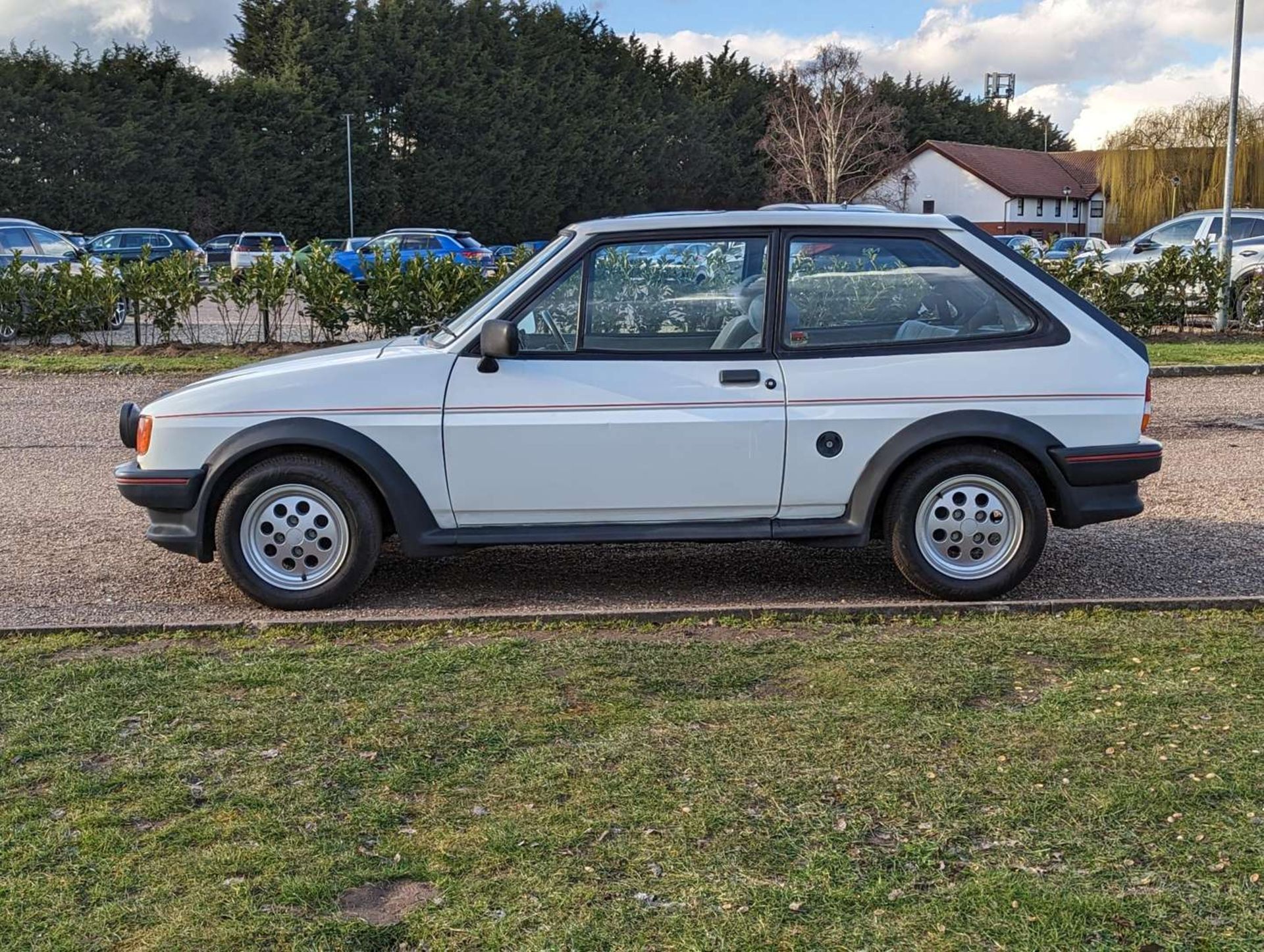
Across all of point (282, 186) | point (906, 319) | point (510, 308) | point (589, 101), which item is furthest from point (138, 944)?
point (589, 101)

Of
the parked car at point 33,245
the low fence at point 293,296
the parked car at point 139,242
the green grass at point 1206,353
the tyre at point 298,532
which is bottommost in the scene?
the tyre at point 298,532

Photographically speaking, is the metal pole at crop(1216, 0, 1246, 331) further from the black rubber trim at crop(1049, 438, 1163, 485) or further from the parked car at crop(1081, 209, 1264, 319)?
the black rubber trim at crop(1049, 438, 1163, 485)

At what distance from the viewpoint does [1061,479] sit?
6.36 meters

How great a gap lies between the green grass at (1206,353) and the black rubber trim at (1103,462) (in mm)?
10508

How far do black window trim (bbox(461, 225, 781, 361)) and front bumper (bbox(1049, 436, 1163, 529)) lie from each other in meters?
1.45

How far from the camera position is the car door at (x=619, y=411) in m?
6.16

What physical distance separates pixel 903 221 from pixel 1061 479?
1.39 m

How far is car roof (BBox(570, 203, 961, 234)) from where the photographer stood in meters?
6.43

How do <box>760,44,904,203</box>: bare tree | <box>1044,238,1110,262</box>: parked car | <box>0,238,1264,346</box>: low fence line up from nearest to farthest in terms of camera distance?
<box>0,238,1264,346</box>: low fence
<box>1044,238,1110,262</box>: parked car
<box>760,44,904,203</box>: bare tree

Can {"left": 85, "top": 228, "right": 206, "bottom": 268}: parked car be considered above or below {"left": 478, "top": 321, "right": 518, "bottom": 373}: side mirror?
above

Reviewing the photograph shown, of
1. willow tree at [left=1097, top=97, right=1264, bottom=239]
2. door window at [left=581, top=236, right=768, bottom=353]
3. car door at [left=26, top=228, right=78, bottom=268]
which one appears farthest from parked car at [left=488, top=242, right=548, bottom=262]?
willow tree at [left=1097, top=97, right=1264, bottom=239]

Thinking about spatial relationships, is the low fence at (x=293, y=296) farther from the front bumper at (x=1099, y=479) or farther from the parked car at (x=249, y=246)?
the parked car at (x=249, y=246)

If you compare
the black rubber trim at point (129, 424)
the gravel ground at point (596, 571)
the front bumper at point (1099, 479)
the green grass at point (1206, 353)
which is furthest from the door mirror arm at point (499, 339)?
the green grass at point (1206, 353)

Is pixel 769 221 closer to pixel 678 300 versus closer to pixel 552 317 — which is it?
pixel 678 300
